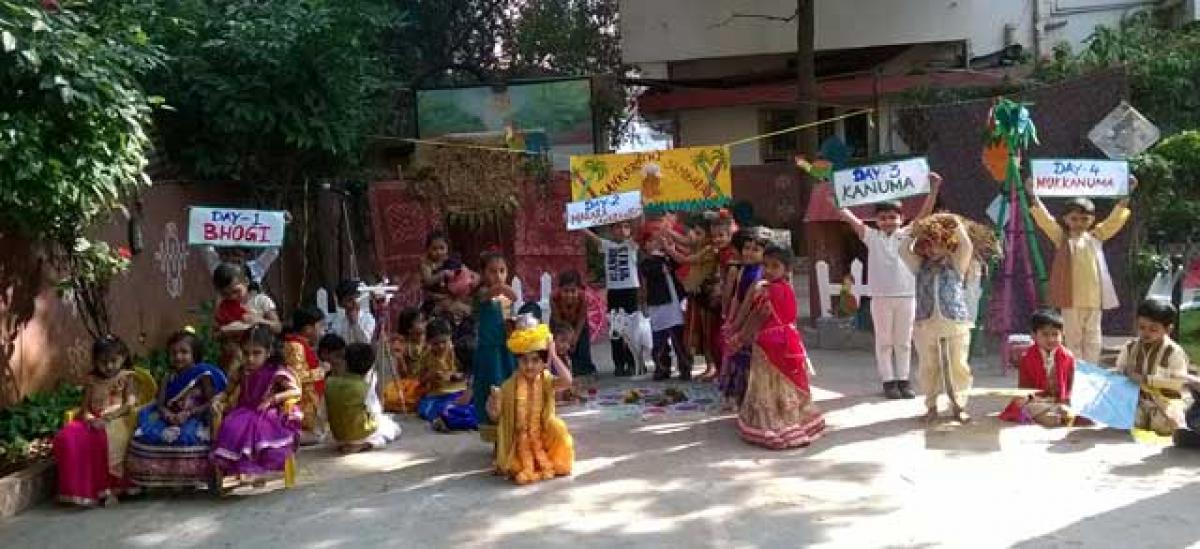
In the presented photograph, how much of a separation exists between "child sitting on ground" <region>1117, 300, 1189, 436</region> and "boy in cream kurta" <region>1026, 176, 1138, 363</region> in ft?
4.05

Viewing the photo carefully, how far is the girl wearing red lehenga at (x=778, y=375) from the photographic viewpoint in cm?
650

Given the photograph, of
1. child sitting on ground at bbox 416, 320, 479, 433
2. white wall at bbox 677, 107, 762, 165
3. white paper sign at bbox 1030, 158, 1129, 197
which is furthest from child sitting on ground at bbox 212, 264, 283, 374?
white wall at bbox 677, 107, 762, 165

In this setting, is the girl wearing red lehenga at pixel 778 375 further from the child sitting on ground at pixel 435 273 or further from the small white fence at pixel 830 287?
the small white fence at pixel 830 287

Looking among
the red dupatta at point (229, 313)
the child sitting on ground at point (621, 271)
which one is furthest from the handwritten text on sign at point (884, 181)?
the red dupatta at point (229, 313)

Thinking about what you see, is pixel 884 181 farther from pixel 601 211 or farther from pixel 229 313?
pixel 229 313

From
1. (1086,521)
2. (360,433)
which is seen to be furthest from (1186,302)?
(360,433)

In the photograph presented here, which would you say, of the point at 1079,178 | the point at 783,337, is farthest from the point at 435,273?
the point at 1079,178

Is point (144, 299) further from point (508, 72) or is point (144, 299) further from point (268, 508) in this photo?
point (508, 72)

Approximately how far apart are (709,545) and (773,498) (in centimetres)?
79

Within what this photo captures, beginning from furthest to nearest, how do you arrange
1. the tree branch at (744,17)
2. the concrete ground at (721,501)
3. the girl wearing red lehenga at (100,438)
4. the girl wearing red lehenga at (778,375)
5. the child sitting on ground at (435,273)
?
the tree branch at (744,17), the child sitting on ground at (435,273), the girl wearing red lehenga at (778,375), the girl wearing red lehenga at (100,438), the concrete ground at (721,501)

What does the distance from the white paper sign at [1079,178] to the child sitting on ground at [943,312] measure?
5.27 feet

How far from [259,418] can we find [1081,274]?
5.78m

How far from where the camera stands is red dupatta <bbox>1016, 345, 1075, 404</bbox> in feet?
22.3

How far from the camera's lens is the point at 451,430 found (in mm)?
7391
